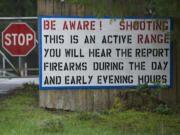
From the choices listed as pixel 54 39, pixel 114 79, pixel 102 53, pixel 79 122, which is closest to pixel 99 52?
pixel 102 53

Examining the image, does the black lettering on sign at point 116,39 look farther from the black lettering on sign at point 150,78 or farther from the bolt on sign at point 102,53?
the black lettering on sign at point 150,78

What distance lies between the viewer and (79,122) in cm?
931

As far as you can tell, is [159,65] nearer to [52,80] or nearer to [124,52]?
[124,52]

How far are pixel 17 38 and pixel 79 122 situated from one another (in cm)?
554

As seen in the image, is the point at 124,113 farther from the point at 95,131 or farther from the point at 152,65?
the point at 95,131

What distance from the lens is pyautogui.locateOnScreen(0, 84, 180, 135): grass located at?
316 inches

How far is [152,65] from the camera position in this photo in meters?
11.6

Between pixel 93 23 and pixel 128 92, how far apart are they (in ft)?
6.42

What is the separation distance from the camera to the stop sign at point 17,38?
1408cm

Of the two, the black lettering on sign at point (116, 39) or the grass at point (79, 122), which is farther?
the black lettering on sign at point (116, 39)

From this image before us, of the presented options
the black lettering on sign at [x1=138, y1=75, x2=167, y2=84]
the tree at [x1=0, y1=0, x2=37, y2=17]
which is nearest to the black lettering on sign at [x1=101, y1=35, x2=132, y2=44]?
the black lettering on sign at [x1=138, y1=75, x2=167, y2=84]

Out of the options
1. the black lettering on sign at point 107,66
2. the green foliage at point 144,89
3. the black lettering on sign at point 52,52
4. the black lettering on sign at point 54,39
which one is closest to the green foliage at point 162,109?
the green foliage at point 144,89

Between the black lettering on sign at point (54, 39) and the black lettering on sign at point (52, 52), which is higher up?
the black lettering on sign at point (54, 39)

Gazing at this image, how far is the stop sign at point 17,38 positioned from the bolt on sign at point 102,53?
3110mm
